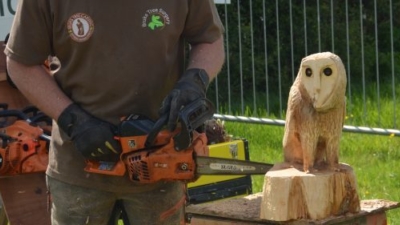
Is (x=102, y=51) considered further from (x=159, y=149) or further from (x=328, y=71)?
(x=328, y=71)

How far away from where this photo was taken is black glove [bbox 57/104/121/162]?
11.9 ft

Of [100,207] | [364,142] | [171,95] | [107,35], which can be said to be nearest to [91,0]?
[107,35]

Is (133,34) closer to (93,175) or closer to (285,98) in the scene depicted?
(93,175)

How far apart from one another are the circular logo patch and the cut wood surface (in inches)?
50.0

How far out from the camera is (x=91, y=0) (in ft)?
12.2

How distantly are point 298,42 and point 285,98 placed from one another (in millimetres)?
1054

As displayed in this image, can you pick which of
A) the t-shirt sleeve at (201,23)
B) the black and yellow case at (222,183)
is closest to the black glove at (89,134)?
the t-shirt sleeve at (201,23)

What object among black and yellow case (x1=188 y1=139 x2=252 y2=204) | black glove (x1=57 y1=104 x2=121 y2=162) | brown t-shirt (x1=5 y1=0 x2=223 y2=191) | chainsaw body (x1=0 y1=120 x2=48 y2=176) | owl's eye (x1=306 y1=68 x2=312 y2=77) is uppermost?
brown t-shirt (x1=5 y1=0 x2=223 y2=191)

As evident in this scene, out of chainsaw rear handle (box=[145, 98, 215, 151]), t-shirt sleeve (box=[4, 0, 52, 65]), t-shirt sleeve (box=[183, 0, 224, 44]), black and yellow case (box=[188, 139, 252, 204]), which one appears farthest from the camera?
black and yellow case (box=[188, 139, 252, 204])

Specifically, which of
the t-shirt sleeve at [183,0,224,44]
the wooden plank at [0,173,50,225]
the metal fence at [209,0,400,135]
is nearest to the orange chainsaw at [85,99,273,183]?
the t-shirt sleeve at [183,0,224,44]

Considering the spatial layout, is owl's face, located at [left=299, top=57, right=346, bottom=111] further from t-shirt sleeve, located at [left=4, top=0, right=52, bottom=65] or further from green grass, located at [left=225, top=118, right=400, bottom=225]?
green grass, located at [left=225, top=118, right=400, bottom=225]

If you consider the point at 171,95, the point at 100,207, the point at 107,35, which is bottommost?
the point at 100,207

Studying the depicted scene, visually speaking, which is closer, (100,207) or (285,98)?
(100,207)

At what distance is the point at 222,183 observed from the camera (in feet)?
19.8
